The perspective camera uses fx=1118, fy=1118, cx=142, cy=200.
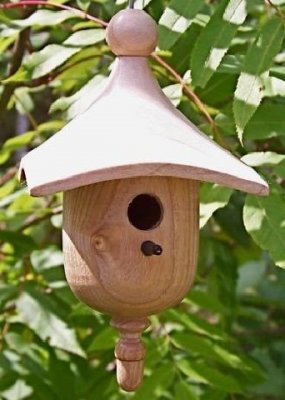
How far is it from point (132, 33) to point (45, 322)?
735 millimetres

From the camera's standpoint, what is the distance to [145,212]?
1.37m

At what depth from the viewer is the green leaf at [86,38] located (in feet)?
5.64

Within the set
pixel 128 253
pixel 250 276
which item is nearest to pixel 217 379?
pixel 128 253

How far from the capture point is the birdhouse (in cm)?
122

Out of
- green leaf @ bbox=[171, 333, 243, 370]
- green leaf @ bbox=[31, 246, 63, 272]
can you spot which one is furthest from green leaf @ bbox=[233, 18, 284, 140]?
green leaf @ bbox=[31, 246, 63, 272]

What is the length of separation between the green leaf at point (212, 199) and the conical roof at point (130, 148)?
0.26 meters

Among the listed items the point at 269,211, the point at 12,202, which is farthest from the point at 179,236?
the point at 12,202

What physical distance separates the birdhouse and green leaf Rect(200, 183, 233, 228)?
7.4 inches

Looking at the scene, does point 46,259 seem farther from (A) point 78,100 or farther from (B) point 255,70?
(B) point 255,70

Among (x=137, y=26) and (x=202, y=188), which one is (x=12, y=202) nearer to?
(x=202, y=188)

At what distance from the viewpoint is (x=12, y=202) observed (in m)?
2.15

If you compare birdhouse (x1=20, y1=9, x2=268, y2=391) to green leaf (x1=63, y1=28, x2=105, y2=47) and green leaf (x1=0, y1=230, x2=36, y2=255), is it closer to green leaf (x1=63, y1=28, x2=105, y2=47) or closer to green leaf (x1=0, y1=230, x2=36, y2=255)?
green leaf (x1=63, y1=28, x2=105, y2=47)

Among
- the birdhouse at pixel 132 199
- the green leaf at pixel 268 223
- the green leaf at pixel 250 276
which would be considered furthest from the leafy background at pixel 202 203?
the green leaf at pixel 250 276

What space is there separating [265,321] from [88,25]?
4.83 ft
